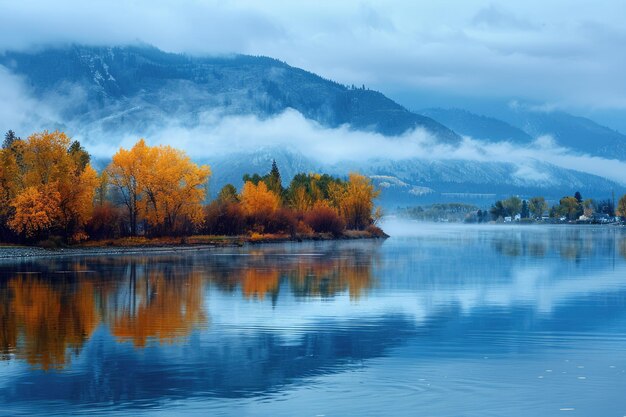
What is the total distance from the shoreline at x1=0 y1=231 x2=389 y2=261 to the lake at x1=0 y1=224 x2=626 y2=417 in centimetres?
3226

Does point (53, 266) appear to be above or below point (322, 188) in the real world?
below

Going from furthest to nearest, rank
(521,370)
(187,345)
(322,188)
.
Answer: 1. (322,188)
2. (187,345)
3. (521,370)

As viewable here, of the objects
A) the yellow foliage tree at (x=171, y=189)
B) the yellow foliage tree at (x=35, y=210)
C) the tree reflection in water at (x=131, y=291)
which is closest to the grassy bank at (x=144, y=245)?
the yellow foliage tree at (x=35, y=210)

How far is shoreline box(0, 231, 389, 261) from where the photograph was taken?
90438 millimetres

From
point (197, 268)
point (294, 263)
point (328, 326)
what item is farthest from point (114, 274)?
point (328, 326)

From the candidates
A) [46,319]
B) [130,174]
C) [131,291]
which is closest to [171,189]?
[130,174]

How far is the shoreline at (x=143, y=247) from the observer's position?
90438mm

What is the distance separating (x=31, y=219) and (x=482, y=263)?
4647cm

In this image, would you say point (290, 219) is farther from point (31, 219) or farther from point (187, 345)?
point (187, 345)

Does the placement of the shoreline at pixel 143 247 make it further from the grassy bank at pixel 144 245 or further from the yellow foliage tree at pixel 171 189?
the yellow foliage tree at pixel 171 189

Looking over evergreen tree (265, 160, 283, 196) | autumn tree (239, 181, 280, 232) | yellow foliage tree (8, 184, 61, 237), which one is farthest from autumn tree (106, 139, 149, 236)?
evergreen tree (265, 160, 283, 196)

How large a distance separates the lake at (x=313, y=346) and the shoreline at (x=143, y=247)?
3226cm

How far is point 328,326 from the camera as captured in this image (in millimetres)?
35375

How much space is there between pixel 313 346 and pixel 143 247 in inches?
3148
